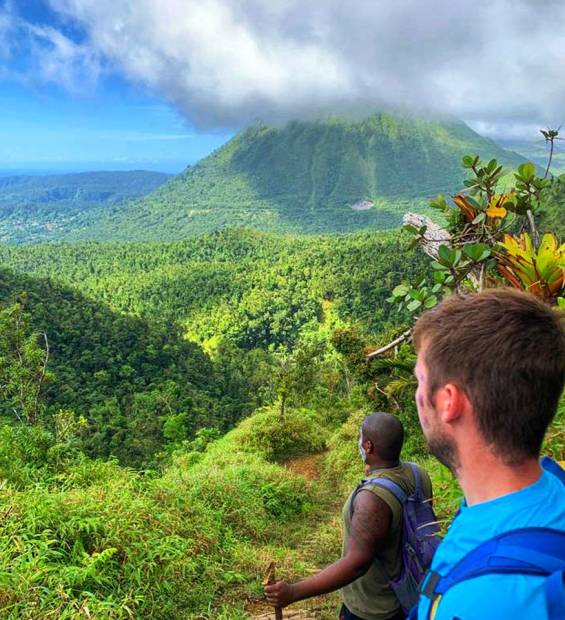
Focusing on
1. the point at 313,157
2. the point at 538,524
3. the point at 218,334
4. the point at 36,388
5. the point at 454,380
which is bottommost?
the point at 218,334

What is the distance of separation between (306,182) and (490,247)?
17097cm

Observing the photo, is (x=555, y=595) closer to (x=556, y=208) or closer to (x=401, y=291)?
(x=401, y=291)

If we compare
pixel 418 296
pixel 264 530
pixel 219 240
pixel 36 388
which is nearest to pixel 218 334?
pixel 219 240

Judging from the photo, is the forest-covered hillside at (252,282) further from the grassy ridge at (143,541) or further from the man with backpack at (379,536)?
the man with backpack at (379,536)

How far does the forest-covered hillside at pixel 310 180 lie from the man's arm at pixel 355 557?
399 feet

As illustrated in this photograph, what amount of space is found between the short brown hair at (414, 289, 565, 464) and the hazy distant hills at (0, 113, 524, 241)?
120629mm

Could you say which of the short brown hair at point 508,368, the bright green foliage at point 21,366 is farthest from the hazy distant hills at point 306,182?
the short brown hair at point 508,368

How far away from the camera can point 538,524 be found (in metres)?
0.74

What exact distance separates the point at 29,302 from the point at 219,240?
43.2 m

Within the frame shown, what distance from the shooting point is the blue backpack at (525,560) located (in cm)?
68

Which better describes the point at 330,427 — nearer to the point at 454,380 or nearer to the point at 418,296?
the point at 418,296

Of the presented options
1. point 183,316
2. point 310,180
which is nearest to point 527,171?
point 183,316

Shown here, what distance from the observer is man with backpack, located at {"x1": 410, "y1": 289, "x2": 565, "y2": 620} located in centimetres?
71

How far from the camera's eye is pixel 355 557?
1562 mm
